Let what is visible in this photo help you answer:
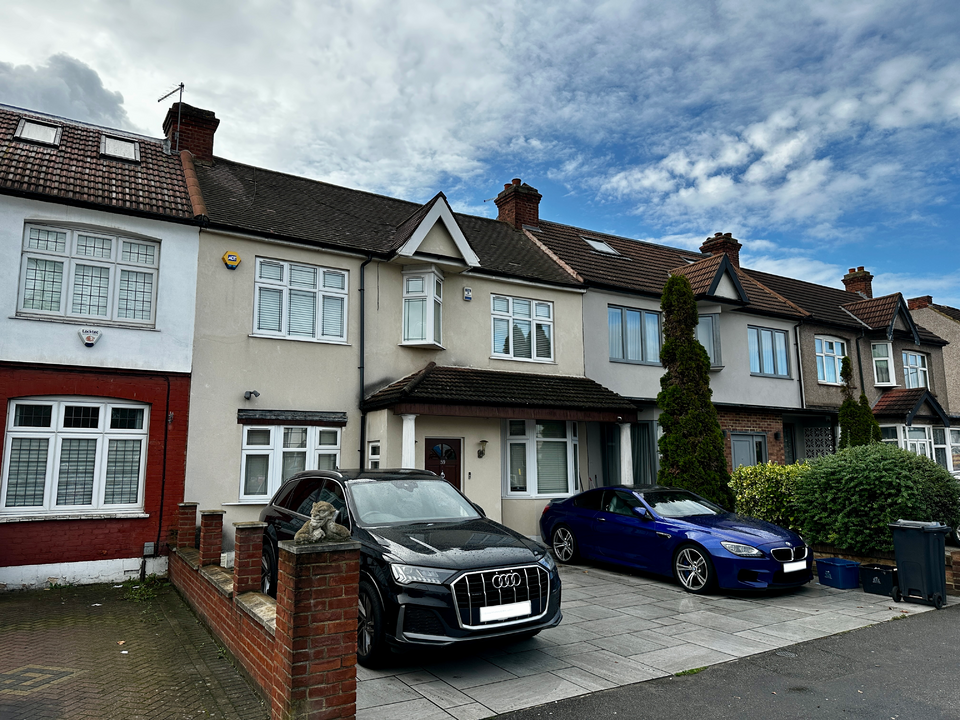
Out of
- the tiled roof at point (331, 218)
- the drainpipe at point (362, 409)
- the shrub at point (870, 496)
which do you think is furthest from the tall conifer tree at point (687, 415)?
the drainpipe at point (362, 409)

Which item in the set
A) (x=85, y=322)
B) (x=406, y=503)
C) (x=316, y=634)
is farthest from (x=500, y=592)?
(x=85, y=322)

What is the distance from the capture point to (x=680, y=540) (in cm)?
939

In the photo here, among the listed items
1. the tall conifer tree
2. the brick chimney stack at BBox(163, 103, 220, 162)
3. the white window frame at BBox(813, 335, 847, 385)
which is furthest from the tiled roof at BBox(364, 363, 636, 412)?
the white window frame at BBox(813, 335, 847, 385)

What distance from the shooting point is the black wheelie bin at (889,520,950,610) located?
8.53m

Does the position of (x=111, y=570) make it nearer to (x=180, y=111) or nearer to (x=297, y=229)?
(x=297, y=229)

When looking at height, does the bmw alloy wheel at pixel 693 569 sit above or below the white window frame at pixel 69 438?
below

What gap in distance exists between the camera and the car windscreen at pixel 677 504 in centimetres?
1002

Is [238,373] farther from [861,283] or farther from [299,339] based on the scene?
[861,283]

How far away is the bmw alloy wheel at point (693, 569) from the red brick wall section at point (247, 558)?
6105mm

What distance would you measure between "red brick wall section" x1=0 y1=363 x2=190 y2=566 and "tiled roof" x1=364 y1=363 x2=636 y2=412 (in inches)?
139

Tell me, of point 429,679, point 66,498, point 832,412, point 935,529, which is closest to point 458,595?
point 429,679

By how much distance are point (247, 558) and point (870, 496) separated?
363 inches

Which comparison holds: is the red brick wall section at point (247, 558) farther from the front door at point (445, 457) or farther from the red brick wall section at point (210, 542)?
the front door at point (445, 457)

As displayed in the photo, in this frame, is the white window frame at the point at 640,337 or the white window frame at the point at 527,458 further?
the white window frame at the point at 640,337
